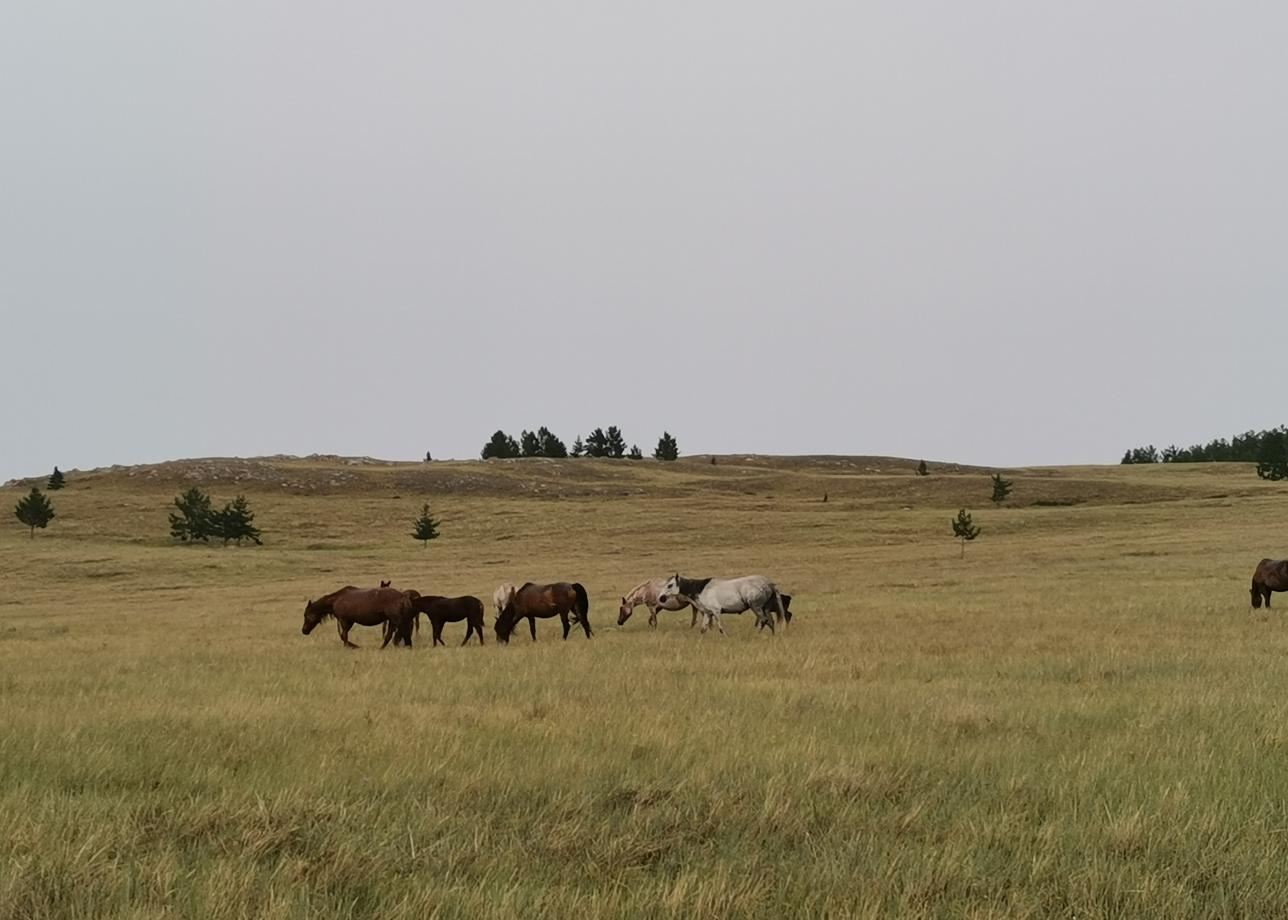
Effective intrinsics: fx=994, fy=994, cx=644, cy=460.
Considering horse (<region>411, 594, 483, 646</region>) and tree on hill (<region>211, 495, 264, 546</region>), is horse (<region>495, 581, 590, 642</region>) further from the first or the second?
tree on hill (<region>211, 495, 264, 546</region>)

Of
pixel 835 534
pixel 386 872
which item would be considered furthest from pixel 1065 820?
pixel 835 534

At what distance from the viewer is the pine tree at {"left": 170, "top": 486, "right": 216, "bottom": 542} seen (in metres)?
63.7

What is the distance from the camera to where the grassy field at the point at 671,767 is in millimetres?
4938

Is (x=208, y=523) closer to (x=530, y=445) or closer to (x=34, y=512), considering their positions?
(x=34, y=512)

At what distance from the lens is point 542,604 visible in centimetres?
2038

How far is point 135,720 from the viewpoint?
974 cm

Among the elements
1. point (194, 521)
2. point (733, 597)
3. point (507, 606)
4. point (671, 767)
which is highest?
point (671, 767)

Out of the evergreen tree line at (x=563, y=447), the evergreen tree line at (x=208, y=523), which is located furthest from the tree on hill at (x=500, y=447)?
the evergreen tree line at (x=208, y=523)

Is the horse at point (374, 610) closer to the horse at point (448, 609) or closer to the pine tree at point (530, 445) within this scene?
the horse at point (448, 609)

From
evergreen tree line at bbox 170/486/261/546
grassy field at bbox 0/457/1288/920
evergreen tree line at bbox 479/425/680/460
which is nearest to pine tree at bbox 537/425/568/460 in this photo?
evergreen tree line at bbox 479/425/680/460

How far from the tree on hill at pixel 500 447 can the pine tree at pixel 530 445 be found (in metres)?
1.51

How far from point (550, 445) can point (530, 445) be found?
3.71 m

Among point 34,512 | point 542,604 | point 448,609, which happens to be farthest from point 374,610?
point 34,512

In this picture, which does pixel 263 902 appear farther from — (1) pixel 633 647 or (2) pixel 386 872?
(1) pixel 633 647
